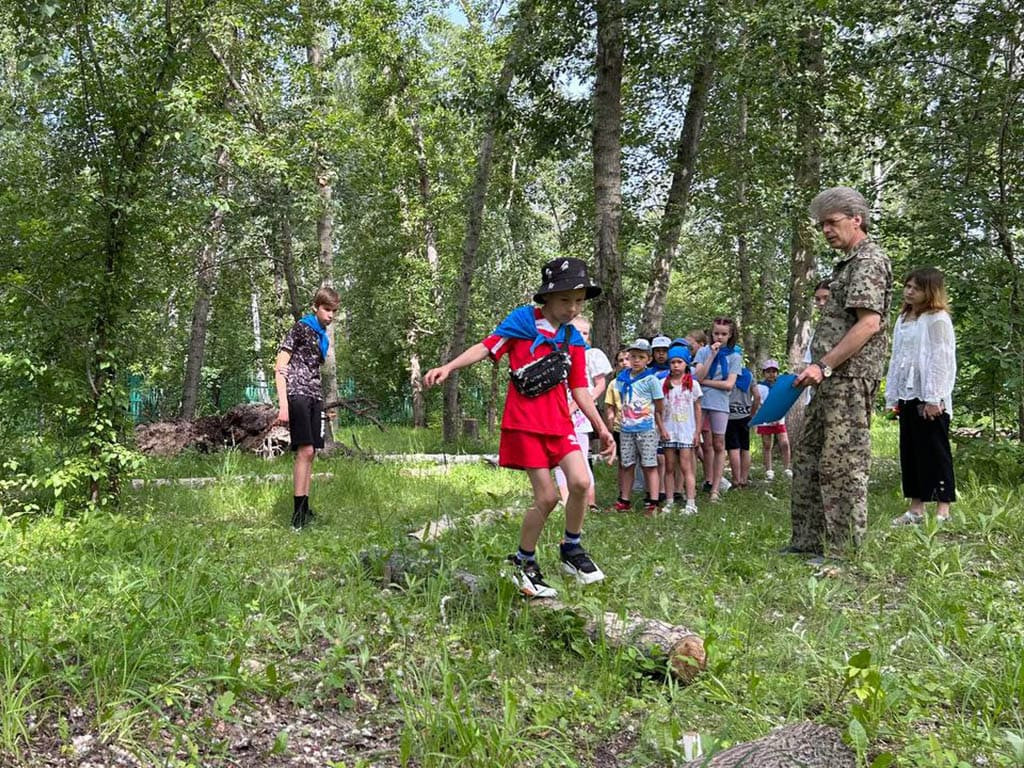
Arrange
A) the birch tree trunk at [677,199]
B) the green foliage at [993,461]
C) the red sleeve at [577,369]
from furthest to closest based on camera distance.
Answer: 1. the birch tree trunk at [677,199]
2. the green foliage at [993,461]
3. the red sleeve at [577,369]

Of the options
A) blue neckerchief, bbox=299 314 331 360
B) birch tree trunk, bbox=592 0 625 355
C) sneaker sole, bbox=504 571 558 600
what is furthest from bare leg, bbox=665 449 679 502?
sneaker sole, bbox=504 571 558 600

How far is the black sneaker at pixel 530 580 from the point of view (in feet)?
12.2

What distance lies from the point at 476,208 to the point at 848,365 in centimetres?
911

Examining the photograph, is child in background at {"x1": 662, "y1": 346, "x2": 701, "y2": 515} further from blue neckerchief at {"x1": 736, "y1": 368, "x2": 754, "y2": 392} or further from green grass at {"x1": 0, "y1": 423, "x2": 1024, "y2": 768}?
green grass at {"x1": 0, "y1": 423, "x2": 1024, "y2": 768}

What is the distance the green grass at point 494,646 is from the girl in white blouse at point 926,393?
1.36 feet

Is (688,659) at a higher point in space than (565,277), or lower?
lower

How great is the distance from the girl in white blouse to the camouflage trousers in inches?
44.4

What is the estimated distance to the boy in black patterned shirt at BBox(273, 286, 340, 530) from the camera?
6.34 m

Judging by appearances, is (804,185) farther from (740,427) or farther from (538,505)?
(538,505)

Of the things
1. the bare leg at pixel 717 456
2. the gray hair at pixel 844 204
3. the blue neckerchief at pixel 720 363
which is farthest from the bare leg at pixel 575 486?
the bare leg at pixel 717 456

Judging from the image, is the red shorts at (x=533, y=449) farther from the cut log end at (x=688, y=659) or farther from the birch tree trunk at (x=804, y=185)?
the birch tree trunk at (x=804, y=185)

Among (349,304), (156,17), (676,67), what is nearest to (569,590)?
(156,17)

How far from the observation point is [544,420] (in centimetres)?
395

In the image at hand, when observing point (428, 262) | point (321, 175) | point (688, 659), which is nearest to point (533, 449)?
point (688, 659)
